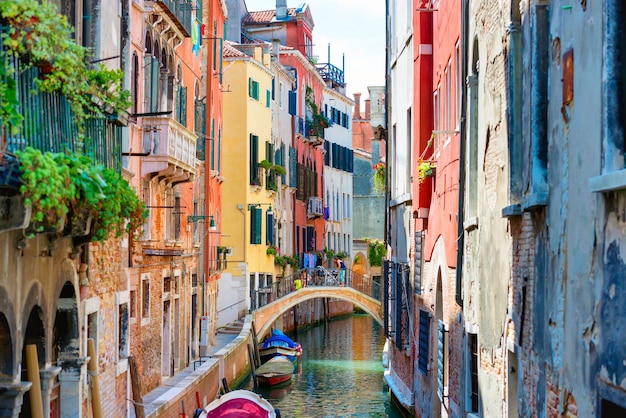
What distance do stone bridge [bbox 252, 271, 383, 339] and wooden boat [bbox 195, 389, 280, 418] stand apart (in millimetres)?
14505

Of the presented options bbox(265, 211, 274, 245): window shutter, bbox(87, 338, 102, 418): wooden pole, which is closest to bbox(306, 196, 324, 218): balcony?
bbox(265, 211, 274, 245): window shutter

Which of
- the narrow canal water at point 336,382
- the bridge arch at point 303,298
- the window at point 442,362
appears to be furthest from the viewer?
the bridge arch at point 303,298

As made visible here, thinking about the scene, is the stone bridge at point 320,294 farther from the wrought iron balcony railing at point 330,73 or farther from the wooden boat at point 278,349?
the wrought iron balcony railing at point 330,73

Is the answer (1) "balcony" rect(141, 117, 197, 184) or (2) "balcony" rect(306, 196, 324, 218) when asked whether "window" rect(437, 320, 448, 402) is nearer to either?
(1) "balcony" rect(141, 117, 197, 184)

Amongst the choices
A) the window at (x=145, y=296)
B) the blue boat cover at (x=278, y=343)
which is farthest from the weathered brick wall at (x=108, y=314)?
the blue boat cover at (x=278, y=343)

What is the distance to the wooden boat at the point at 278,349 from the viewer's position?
30719mm

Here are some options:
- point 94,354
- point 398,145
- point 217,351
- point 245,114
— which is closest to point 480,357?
point 94,354

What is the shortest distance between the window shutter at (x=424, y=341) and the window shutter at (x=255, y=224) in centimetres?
1748

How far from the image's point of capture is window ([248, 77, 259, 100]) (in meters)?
35.2

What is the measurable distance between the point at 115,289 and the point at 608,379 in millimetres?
9374

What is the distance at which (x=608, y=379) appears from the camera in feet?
20.5

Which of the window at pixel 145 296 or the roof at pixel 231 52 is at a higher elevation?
the roof at pixel 231 52

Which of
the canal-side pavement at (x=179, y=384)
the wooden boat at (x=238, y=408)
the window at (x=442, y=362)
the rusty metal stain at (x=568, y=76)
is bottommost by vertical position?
the wooden boat at (x=238, y=408)

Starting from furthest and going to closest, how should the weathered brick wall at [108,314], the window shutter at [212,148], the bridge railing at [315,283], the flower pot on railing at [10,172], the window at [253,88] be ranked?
the window at [253,88], the bridge railing at [315,283], the window shutter at [212,148], the weathered brick wall at [108,314], the flower pot on railing at [10,172]
